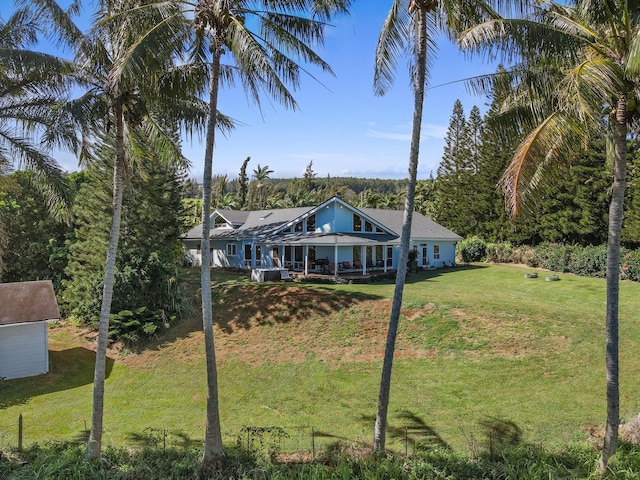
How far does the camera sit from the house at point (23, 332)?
1593 cm

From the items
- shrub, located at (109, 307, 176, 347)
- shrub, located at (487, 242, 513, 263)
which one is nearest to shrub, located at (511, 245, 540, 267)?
shrub, located at (487, 242, 513, 263)

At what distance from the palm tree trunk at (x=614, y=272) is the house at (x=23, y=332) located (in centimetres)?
1757

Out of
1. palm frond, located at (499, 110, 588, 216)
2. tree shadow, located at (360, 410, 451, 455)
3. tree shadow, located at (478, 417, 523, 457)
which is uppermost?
palm frond, located at (499, 110, 588, 216)

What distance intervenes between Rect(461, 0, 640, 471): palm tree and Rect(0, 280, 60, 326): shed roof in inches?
661

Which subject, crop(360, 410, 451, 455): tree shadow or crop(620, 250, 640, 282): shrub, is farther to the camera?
crop(620, 250, 640, 282): shrub

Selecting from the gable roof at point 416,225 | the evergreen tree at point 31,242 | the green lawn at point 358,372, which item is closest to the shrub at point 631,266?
the green lawn at point 358,372

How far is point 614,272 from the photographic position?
299 inches

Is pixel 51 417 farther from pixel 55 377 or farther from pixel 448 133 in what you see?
pixel 448 133

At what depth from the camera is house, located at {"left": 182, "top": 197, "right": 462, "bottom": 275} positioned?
28.6 m

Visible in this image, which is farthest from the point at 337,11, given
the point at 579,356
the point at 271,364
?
the point at 579,356

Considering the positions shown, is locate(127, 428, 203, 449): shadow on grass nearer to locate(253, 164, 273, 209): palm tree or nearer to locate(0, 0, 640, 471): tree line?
locate(0, 0, 640, 471): tree line

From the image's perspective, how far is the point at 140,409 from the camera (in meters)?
13.2

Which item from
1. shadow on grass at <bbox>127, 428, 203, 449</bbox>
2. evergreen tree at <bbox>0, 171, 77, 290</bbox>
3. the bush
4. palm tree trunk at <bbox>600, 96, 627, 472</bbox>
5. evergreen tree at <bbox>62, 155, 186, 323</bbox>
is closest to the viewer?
palm tree trunk at <bbox>600, 96, 627, 472</bbox>

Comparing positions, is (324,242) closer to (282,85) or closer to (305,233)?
(305,233)
